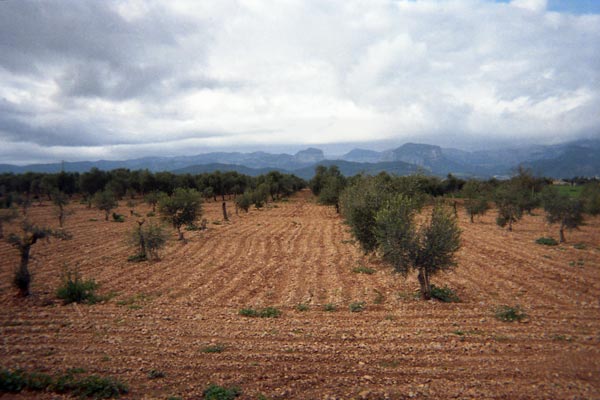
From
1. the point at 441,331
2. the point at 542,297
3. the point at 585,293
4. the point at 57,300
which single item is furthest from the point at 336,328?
the point at 57,300

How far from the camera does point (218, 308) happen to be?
11219mm

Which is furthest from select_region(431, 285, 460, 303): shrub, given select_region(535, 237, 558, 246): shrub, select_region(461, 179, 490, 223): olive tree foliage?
select_region(461, 179, 490, 223): olive tree foliage

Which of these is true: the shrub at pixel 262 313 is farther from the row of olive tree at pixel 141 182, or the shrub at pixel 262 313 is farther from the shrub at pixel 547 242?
the row of olive tree at pixel 141 182

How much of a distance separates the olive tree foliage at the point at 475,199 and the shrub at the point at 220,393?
3883 centimetres

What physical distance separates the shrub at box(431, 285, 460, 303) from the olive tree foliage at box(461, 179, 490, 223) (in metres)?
29.6

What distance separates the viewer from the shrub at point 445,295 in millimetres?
11311

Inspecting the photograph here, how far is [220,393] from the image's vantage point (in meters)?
6.00

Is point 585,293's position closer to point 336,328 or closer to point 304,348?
point 336,328

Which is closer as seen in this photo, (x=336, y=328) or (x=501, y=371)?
(x=501, y=371)

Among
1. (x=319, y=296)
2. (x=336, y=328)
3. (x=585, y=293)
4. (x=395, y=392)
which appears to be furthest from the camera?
(x=319, y=296)

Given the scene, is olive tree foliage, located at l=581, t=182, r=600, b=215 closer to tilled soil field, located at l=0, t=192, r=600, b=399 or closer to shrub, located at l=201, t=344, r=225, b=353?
tilled soil field, located at l=0, t=192, r=600, b=399

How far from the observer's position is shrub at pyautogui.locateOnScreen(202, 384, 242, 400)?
592cm

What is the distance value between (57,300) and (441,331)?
14668 millimetres

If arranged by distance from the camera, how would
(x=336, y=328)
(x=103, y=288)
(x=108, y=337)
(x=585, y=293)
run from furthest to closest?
(x=103, y=288) → (x=585, y=293) → (x=336, y=328) → (x=108, y=337)
